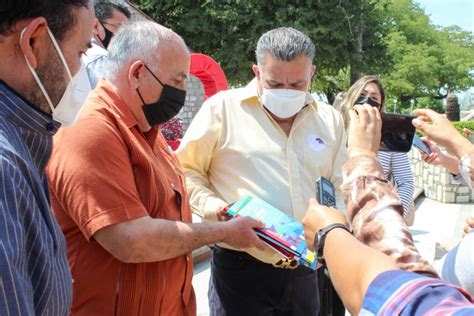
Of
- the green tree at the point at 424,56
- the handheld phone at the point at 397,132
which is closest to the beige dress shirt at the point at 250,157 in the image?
the handheld phone at the point at 397,132

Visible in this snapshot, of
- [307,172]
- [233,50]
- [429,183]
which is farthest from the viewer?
[233,50]

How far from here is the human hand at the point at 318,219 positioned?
137 cm

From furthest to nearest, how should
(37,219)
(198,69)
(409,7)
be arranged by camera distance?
(409,7)
(198,69)
(37,219)

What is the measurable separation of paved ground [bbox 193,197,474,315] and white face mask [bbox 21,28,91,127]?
317 centimetres

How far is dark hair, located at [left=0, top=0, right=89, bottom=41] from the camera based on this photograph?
112cm

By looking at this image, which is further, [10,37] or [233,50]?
[233,50]

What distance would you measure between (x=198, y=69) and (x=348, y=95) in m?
5.94

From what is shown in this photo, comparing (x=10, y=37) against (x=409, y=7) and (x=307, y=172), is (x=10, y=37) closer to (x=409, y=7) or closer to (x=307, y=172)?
(x=307, y=172)

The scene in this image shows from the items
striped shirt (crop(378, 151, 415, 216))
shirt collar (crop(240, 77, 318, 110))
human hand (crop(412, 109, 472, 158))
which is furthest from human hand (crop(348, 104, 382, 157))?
striped shirt (crop(378, 151, 415, 216))

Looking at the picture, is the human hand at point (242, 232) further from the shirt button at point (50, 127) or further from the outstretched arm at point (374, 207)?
the shirt button at point (50, 127)

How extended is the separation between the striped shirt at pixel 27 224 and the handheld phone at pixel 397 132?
132cm

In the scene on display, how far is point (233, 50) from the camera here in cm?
2131

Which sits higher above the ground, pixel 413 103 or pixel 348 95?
pixel 348 95

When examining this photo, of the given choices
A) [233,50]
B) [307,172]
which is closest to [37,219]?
[307,172]
